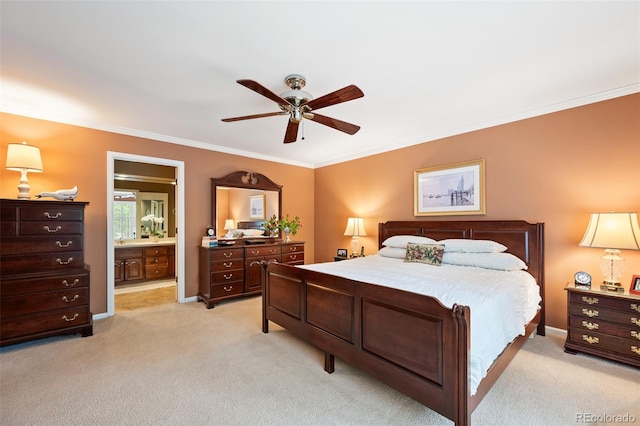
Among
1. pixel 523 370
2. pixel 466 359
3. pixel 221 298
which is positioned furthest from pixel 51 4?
pixel 523 370

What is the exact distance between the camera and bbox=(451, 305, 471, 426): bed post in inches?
58.2

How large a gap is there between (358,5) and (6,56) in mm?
2746

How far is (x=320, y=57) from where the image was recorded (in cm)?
214

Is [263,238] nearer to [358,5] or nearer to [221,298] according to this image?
[221,298]

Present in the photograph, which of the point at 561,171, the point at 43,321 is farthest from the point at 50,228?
the point at 561,171

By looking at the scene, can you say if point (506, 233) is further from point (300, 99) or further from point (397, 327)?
point (300, 99)

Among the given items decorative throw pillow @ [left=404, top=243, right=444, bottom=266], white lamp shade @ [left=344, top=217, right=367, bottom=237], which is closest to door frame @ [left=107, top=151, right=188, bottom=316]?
white lamp shade @ [left=344, top=217, right=367, bottom=237]

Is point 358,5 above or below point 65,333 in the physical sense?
above

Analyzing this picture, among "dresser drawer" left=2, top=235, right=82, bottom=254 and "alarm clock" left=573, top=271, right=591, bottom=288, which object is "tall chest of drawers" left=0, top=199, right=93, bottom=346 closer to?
"dresser drawer" left=2, top=235, right=82, bottom=254

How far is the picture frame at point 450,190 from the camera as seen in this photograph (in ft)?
11.8

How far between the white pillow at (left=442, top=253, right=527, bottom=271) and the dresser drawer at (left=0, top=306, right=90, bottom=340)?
420 centimetres

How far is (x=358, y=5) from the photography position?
1.64 metres

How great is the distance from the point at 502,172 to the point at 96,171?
5.18m

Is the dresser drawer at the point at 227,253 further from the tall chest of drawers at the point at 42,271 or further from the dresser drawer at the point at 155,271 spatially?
the dresser drawer at the point at 155,271
